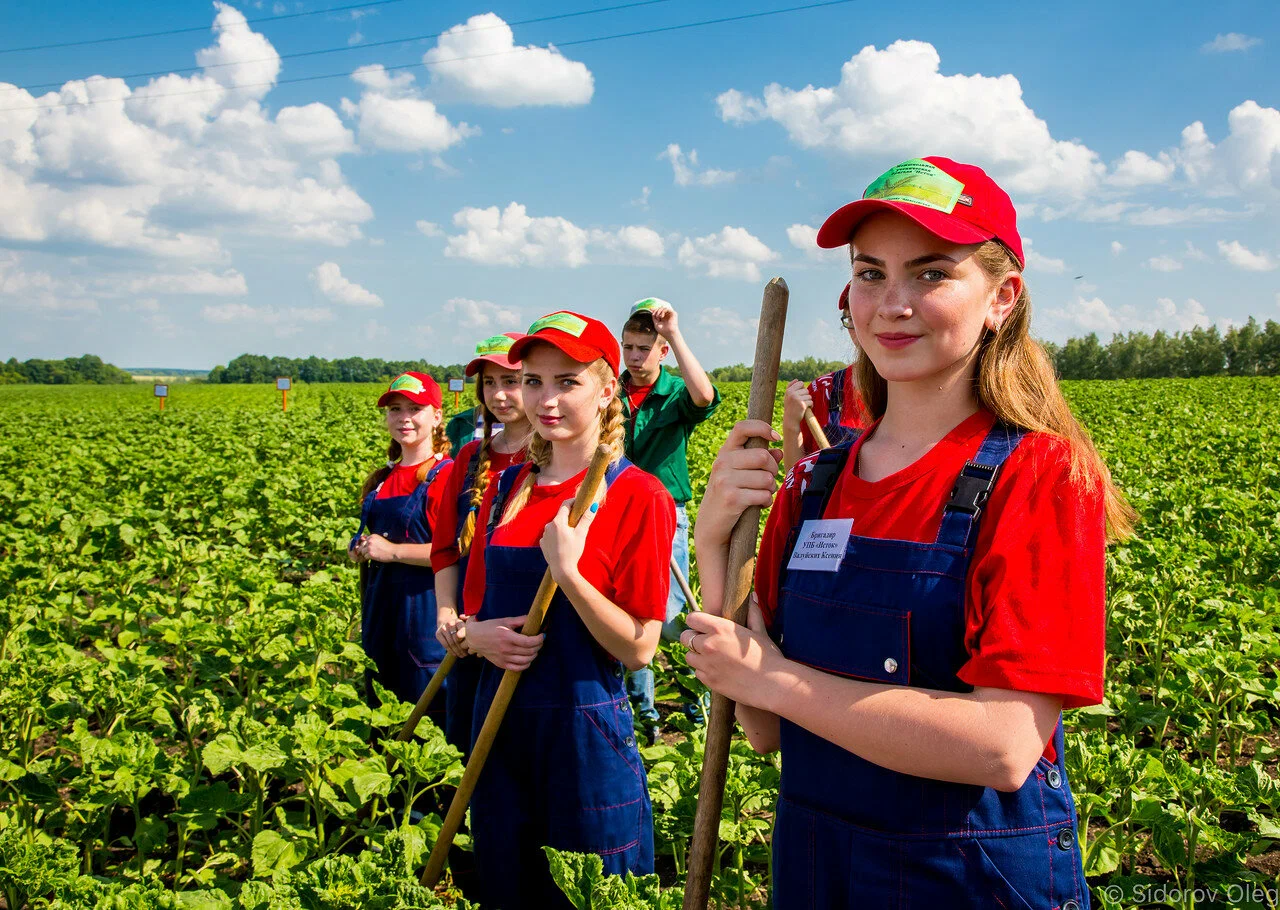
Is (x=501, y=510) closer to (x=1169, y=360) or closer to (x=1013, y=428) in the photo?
(x=1013, y=428)

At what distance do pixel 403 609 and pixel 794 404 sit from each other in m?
2.14

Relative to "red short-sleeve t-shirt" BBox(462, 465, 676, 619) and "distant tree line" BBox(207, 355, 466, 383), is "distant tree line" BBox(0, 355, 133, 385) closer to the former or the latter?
"distant tree line" BBox(207, 355, 466, 383)

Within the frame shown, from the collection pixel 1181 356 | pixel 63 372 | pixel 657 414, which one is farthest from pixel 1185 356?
pixel 63 372

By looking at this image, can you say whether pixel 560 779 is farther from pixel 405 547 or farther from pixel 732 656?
pixel 405 547

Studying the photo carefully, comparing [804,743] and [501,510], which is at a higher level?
[501,510]

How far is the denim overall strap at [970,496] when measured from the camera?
132 cm

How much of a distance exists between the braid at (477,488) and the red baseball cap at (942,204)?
6.67ft

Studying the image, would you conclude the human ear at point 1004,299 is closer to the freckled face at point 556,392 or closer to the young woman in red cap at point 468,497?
the freckled face at point 556,392

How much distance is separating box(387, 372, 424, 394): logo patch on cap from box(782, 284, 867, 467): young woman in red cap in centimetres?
189

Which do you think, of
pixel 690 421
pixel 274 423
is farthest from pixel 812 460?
pixel 274 423

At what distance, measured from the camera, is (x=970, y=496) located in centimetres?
133

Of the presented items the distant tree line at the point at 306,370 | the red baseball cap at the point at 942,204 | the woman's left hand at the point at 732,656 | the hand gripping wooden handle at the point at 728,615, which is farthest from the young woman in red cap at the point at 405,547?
the distant tree line at the point at 306,370

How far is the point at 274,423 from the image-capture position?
82.1ft

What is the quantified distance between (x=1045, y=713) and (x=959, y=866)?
26cm
